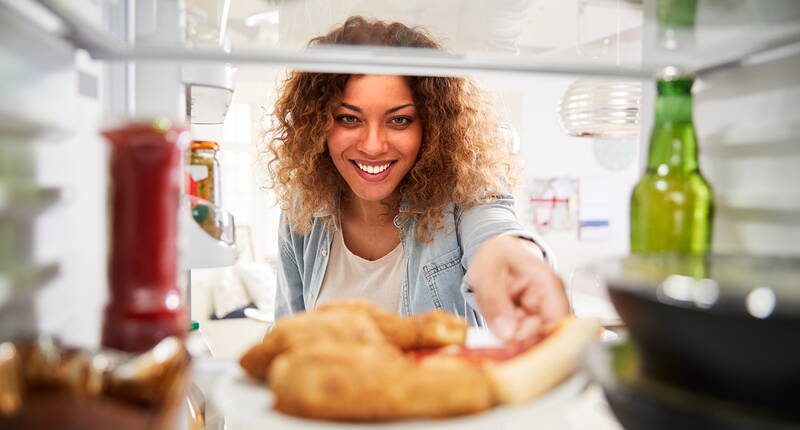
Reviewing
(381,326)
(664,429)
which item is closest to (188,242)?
(381,326)

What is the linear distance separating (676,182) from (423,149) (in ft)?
3.13

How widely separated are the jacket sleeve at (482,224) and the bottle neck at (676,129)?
0.44 metres

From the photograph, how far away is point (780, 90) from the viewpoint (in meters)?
0.72

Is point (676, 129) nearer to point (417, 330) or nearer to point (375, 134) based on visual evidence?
point (417, 330)

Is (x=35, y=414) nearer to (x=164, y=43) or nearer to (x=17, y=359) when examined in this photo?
(x=17, y=359)

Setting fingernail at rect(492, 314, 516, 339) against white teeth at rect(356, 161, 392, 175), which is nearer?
fingernail at rect(492, 314, 516, 339)

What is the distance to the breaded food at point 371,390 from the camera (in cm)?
46

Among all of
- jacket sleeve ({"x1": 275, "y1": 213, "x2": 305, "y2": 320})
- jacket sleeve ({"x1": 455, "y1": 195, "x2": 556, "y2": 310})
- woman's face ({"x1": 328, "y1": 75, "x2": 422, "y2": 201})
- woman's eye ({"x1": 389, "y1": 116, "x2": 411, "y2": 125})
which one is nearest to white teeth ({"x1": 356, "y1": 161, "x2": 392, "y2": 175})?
woman's face ({"x1": 328, "y1": 75, "x2": 422, "y2": 201})

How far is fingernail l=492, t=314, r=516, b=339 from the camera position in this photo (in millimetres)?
658

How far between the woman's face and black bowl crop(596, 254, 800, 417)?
3.32ft

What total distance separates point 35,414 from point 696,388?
1.55ft

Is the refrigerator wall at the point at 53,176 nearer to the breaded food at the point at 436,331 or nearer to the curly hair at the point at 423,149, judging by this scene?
the breaded food at the point at 436,331

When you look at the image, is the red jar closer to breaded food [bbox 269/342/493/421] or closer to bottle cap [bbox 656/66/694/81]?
breaded food [bbox 269/342/493/421]

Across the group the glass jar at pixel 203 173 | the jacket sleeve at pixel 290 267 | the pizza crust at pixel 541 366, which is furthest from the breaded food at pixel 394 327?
the jacket sleeve at pixel 290 267
